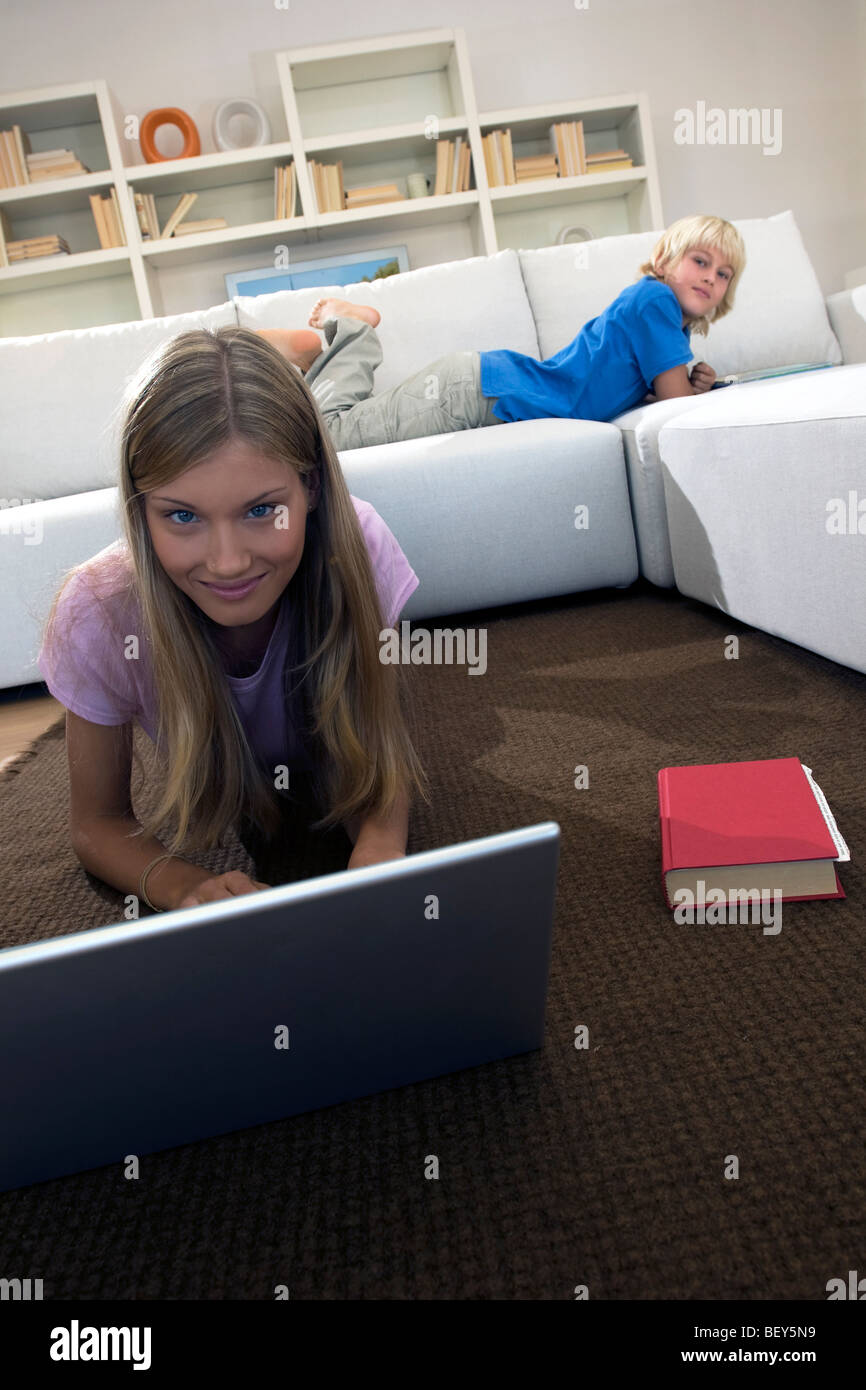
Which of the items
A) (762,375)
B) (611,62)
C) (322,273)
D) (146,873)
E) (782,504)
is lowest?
(146,873)

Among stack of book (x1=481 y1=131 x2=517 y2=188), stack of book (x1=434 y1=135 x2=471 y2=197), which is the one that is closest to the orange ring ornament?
stack of book (x1=434 y1=135 x2=471 y2=197)

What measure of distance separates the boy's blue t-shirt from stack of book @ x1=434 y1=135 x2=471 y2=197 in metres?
1.87

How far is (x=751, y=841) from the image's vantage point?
0.88 metres

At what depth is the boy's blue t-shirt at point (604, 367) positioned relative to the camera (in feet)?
7.48

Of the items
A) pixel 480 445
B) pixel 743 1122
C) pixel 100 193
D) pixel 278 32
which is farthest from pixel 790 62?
pixel 743 1122

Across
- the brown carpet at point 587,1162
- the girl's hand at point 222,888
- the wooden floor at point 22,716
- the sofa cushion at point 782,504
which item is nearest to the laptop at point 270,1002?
the brown carpet at point 587,1162

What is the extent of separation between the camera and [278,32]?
12.8 ft

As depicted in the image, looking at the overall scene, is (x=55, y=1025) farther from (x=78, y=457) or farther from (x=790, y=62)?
(x=790, y=62)

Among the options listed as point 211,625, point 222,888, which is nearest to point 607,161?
point 211,625

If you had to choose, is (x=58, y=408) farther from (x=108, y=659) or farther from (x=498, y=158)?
(x=498, y=158)

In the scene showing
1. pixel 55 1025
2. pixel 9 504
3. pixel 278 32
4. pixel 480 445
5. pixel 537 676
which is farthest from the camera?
pixel 278 32

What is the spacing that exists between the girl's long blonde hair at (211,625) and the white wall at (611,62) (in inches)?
143

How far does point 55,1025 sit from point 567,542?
172 cm

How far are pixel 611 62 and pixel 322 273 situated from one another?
150 cm
